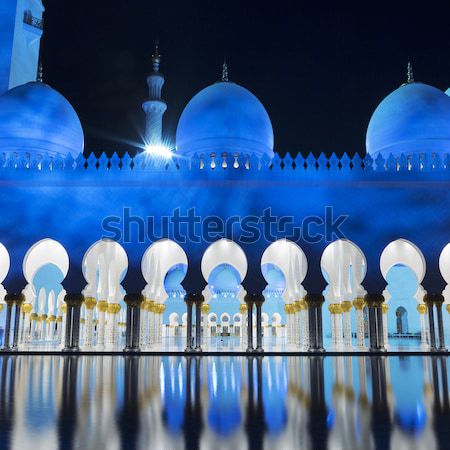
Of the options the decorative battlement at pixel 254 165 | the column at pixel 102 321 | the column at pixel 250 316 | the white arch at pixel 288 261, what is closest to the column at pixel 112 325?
the column at pixel 102 321

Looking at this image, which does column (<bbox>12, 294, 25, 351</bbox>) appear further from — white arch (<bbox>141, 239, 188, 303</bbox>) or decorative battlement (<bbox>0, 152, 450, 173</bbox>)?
white arch (<bbox>141, 239, 188, 303</bbox>)

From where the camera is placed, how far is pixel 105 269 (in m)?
11.9

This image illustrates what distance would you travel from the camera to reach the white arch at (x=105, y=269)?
11.2 meters

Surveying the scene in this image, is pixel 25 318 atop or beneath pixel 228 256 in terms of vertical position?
beneath

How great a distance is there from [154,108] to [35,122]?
5.80 metres

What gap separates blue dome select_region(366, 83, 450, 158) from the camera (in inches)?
443

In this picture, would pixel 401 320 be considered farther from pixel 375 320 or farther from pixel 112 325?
pixel 112 325

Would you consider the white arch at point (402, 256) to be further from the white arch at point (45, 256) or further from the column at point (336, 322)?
the white arch at point (45, 256)

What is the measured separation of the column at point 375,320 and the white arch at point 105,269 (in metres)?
4.99

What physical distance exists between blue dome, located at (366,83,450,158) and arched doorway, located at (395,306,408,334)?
23.3 feet

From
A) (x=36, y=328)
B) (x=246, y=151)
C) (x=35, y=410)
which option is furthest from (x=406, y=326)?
(x=35, y=410)

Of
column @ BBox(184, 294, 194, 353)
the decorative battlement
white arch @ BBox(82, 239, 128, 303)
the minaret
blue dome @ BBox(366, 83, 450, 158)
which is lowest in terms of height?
column @ BBox(184, 294, 194, 353)

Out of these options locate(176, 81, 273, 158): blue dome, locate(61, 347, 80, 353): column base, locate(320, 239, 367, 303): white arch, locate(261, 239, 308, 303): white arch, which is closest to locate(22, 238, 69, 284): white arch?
locate(61, 347, 80, 353): column base

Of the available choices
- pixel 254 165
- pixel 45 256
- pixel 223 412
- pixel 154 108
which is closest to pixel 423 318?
pixel 254 165
